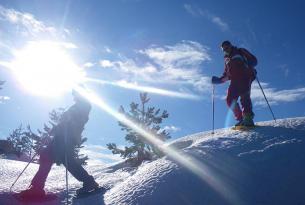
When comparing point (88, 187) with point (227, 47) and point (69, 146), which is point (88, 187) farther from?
point (227, 47)

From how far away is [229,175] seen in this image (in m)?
7.22

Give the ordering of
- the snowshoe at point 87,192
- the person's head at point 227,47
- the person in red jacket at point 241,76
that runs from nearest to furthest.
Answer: the snowshoe at point 87,192 → the person in red jacket at point 241,76 → the person's head at point 227,47

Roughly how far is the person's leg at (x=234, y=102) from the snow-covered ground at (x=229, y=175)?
1221mm

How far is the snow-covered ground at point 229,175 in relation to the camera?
6.64 meters

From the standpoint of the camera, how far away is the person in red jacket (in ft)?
33.2

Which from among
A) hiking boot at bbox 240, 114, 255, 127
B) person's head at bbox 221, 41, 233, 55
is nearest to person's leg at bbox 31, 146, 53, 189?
hiking boot at bbox 240, 114, 255, 127

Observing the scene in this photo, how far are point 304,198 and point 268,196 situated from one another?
23.2 inches

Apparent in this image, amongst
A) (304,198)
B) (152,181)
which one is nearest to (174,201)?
(152,181)

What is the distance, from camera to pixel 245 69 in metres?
10.2

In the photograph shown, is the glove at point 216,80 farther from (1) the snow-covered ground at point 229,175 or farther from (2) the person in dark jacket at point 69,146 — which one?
(2) the person in dark jacket at point 69,146

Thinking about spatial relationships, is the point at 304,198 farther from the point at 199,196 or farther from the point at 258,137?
the point at 258,137

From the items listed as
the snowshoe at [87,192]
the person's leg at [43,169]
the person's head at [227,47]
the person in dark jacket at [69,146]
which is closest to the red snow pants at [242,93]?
the person's head at [227,47]

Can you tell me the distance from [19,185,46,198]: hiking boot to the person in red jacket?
5.34m

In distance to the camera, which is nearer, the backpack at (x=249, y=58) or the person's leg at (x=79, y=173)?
the person's leg at (x=79, y=173)
